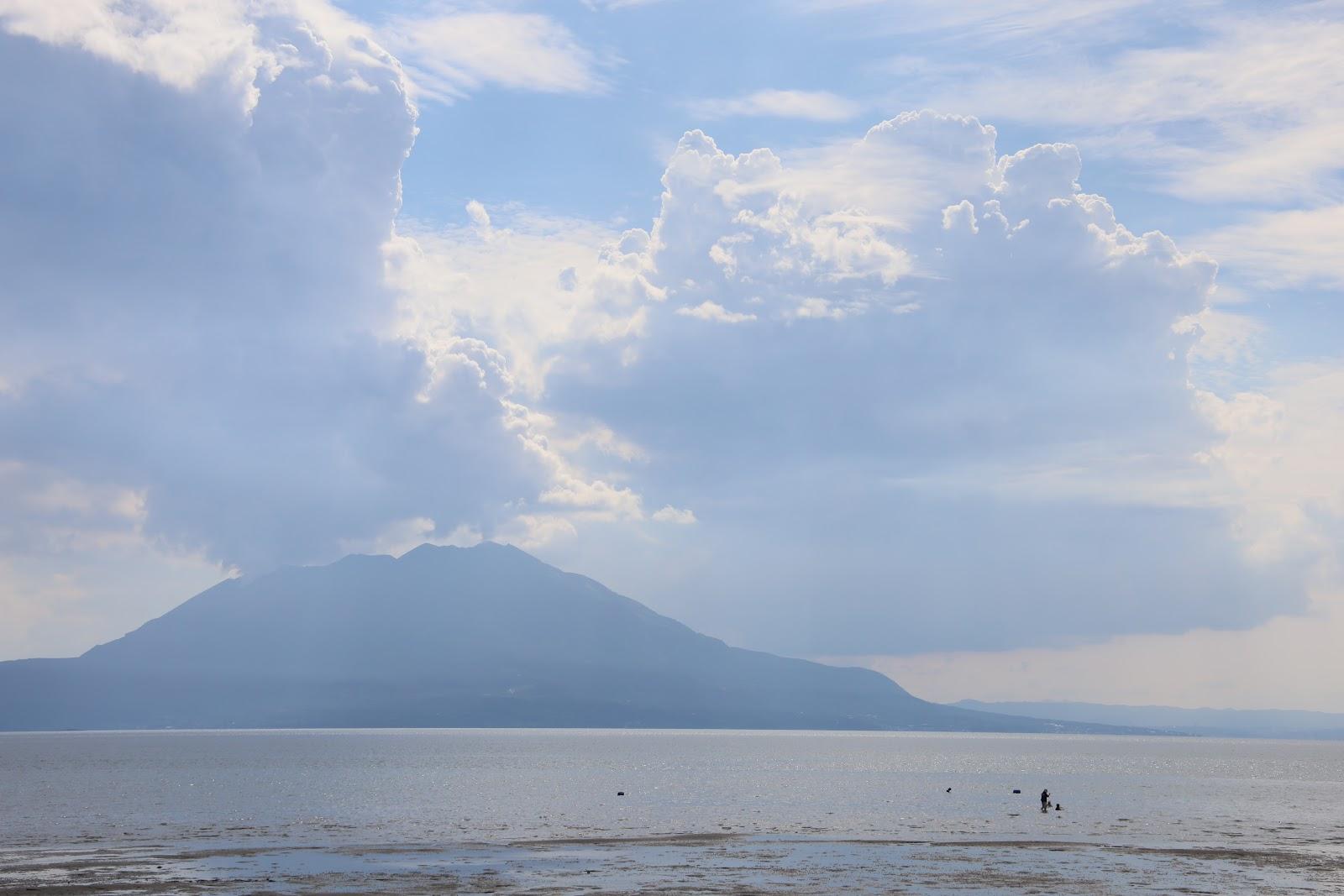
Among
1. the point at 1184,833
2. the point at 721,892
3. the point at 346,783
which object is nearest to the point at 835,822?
the point at 1184,833

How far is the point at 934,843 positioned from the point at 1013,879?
2358cm

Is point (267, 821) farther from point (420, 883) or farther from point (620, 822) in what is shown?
point (420, 883)

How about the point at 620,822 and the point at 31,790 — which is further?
the point at 31,790

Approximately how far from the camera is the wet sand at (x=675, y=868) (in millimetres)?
74375

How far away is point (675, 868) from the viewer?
273ft

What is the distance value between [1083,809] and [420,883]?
314 feet

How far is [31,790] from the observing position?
172m

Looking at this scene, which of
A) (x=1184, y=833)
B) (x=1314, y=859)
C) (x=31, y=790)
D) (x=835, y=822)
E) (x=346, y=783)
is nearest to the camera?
(x=1314, y=859)

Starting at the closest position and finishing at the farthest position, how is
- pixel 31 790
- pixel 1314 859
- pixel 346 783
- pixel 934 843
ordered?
1. pixel 1314 859
2. pixel 934 843
3. pixel 31 790
4. pixel 346 783

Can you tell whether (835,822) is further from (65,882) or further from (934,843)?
(65,882)

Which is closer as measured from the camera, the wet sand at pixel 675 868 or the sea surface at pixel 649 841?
the wet sand at pixel 675 868

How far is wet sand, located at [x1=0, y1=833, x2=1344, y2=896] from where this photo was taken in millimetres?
74375

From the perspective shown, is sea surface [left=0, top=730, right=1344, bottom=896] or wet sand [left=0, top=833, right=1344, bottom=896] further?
sea surface [left=0, top=730, right=1344, bottom=896]

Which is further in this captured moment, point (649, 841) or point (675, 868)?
point (649, 841)
